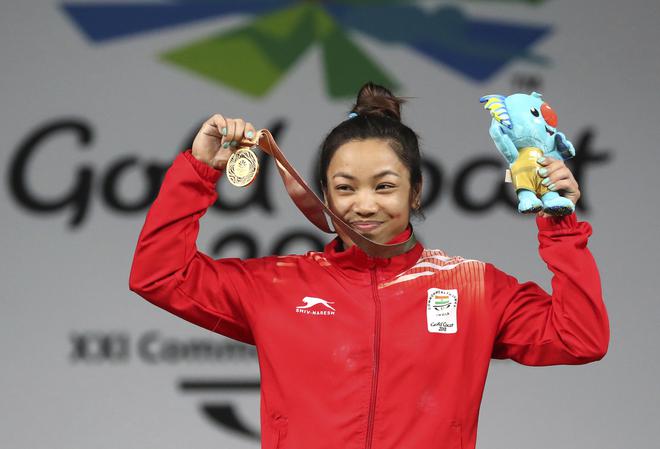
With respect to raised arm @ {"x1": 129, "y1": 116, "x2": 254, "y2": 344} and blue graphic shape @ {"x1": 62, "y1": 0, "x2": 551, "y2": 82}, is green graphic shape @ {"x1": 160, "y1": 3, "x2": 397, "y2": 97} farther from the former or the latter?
raised arm @ {"x1": 129, "y1": 116, "x2": 254, "y2": 344}

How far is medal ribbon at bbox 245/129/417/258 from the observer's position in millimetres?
2127

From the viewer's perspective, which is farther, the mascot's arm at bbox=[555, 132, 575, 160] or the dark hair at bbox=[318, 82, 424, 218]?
the dark hair at bbox=[318, 82, 424, 218]

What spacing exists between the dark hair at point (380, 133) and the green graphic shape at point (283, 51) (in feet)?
5.36

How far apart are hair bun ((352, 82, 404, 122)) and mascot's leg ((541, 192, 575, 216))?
424 millimetres

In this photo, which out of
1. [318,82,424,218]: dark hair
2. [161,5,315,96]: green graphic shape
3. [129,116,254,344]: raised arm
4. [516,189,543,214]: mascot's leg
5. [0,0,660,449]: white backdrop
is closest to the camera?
[516,189,543,214]: mascot's leg

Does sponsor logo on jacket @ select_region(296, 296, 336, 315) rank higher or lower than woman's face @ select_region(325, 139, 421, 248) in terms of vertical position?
lower

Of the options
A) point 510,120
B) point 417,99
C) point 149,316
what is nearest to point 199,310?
point 510,120

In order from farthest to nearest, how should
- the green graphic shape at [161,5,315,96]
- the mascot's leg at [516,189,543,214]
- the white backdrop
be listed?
the green graphic shape at [161,5,315,96] → the white backdrop → the mascot's leg at [516,189,543,214]

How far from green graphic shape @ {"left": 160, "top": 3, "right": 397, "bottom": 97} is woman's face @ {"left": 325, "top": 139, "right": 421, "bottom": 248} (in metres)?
Result: 1.78

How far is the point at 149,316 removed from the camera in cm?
382

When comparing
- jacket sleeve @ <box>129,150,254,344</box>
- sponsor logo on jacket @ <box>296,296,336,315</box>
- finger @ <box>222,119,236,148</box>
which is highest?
finger @ <box>222,119,236,148</box>

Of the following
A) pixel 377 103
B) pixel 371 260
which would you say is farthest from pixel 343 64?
pixel 371 260

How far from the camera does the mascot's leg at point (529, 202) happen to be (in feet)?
6.49

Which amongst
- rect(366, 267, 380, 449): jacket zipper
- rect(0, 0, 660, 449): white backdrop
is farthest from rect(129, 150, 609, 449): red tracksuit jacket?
rect(0, 0, 660, 449): white backdrop
